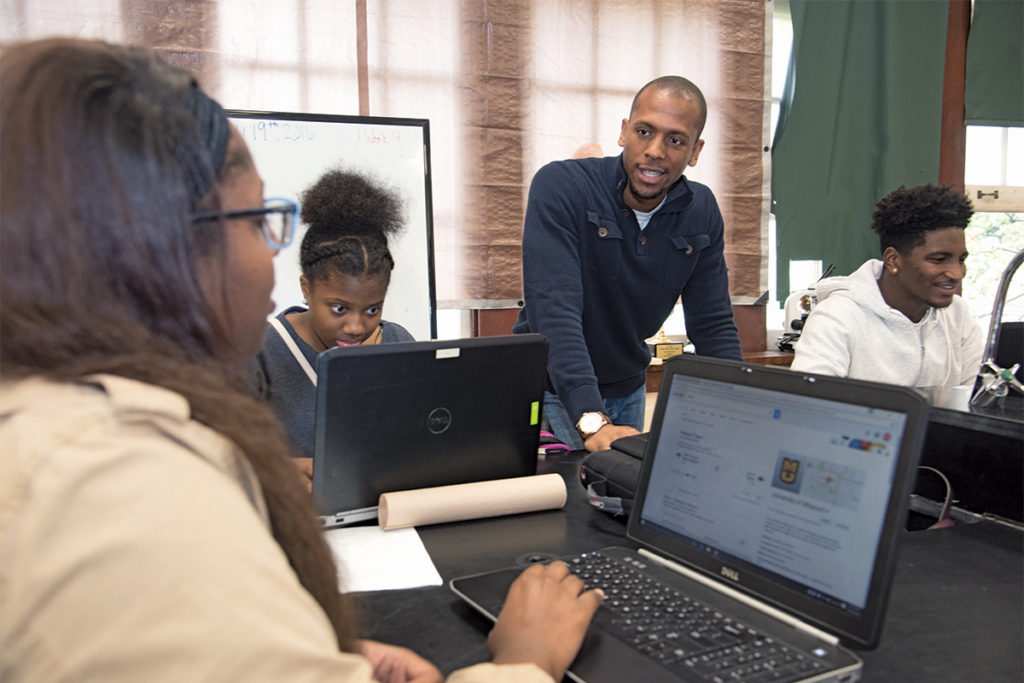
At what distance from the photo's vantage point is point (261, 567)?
45 centimetres

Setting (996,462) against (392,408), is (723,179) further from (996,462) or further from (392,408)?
(392,408)

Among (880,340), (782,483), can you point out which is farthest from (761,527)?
(880,340)

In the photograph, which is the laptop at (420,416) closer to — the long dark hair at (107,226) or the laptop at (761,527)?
the laptop at (761,527)

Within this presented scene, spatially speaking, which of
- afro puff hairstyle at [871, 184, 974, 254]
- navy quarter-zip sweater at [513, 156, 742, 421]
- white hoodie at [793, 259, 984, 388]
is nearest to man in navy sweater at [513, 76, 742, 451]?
navy quarter-zip sweater at [513, 156, 742, 421]

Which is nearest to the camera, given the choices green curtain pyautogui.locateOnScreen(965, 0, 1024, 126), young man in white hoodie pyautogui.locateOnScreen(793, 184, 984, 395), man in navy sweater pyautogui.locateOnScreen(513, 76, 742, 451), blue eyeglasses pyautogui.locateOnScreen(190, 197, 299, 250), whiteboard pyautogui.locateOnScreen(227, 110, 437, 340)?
blue eyeglasses pyautogui.locateOnScreen(190, 197, 299, 250)

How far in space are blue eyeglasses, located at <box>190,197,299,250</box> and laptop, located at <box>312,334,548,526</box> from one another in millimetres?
412

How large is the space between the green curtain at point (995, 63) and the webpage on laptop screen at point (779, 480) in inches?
144

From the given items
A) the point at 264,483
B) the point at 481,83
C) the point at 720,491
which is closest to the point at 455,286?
the point at 481,83

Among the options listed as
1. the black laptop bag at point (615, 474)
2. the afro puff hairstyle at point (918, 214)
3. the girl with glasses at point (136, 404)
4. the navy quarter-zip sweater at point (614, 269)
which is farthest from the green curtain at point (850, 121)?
the girl with glasses at point (136, 404)

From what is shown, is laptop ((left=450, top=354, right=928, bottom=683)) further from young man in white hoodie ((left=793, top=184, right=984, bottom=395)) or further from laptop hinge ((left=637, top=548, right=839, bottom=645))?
young man in white hoodie ((left=793, top=184, right=984, bottom=395))

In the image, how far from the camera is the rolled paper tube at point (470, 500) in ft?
3.76

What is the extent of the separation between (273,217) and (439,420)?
592mm

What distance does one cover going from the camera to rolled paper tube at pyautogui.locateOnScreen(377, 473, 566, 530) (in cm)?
115

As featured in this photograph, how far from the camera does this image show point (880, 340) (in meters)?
2.17
